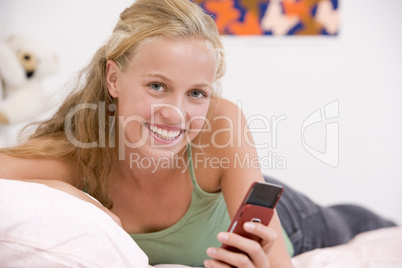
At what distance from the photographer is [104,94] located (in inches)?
46.2

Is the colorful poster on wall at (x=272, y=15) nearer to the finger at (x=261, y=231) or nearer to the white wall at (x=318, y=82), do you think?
the white wall at (x=318, y=82)

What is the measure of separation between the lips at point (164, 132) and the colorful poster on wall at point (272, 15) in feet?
5.55

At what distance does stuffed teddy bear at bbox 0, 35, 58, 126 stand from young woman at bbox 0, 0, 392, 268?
105 centimetres

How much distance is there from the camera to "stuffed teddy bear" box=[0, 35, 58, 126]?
2.15 m

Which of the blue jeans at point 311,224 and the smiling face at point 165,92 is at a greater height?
the smiling face at point 165,92

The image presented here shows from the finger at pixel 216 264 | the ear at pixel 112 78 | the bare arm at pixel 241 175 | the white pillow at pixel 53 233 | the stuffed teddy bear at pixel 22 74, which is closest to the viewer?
the white pillow at pixel 53 233

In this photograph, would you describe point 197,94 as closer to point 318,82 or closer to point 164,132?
point 164,132

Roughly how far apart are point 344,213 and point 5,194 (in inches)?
50.1

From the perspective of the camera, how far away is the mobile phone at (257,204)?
28.5 inches

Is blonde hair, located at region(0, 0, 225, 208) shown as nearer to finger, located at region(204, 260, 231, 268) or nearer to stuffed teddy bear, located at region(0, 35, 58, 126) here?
finger, located at region(204, 260, 231, 268)

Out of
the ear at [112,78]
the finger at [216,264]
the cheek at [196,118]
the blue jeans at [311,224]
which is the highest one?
the ear at [112,78]

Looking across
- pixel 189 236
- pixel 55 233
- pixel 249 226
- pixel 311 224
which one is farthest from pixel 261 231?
pixel 311 224

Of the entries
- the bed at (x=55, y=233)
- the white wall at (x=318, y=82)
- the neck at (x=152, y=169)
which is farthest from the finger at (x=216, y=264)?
the white wall at (x=318, y=82)

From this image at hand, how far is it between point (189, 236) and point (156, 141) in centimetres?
29
